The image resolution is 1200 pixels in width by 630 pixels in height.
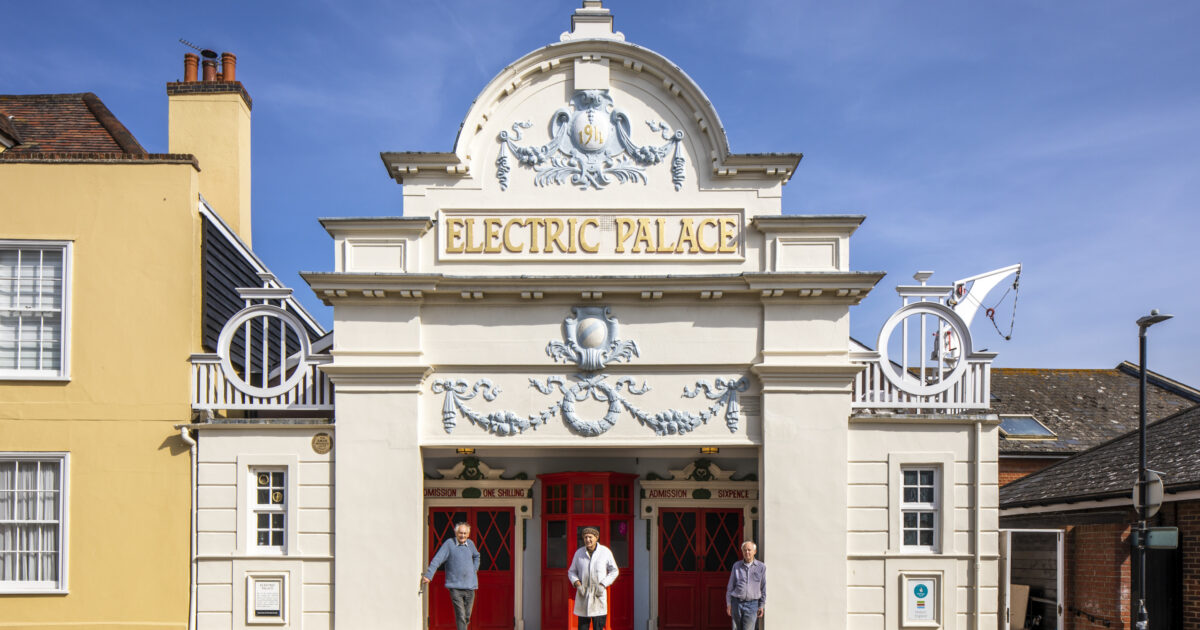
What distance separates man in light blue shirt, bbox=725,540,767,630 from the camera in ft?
39.7

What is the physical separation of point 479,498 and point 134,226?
660 cm

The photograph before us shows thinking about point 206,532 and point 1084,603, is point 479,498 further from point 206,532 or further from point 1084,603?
point 1084,603

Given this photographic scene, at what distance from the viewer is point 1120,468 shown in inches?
637

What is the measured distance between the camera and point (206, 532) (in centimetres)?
1322

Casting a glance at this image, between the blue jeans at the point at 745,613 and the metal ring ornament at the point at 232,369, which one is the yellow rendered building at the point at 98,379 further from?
the blue jeans at the point at 745,613

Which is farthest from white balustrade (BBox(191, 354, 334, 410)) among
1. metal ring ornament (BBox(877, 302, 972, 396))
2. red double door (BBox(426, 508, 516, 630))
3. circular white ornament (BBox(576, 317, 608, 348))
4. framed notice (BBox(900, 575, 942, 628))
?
framed notice (BBox(900, 575, 942, 628))

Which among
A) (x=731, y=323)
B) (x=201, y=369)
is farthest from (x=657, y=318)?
(x=201, y=369)

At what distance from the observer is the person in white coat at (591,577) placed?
12.1 meters

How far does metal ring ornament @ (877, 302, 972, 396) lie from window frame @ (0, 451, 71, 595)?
11.6 metres

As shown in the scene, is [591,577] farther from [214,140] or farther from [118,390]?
[214,140]

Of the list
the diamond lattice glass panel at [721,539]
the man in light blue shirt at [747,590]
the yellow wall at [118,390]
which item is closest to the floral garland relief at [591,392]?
the man in light blue shirt at [747,590]

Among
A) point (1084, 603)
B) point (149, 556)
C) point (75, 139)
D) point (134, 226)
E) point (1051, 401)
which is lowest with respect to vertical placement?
point (1084, 603)

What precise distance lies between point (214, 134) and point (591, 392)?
9.89 m

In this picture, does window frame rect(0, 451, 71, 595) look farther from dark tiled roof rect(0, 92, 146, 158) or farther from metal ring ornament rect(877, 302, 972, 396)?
metal ring ornament rect(877, 302, 972, 396)
